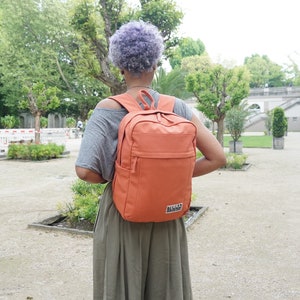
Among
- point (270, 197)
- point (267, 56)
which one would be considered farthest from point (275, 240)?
point (267, 56)

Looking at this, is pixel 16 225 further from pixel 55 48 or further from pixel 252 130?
pixel 252 130

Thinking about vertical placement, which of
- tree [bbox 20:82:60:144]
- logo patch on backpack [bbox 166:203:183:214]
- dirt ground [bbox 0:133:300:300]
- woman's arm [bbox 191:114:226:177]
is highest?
tree [bbox 20:82:60:144]

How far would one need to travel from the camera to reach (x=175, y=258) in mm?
1833

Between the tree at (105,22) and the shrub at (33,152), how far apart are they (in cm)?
769

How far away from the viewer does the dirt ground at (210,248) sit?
3.38 metres

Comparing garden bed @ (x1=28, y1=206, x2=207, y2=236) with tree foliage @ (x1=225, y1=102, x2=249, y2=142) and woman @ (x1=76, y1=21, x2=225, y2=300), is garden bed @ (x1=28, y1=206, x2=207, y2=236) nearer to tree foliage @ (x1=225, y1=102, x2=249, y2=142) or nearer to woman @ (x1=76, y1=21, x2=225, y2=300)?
woman @ (x1=76, y1=21, x2=225, y2=300)

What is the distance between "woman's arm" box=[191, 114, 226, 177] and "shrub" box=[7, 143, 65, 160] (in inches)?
527

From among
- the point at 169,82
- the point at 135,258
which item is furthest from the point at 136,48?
the point at 169,82

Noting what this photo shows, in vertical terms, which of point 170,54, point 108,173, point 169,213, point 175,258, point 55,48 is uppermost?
point 55,48

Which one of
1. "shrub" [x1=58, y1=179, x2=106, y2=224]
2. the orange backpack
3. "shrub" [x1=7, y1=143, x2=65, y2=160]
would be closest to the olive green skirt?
the orange backpack

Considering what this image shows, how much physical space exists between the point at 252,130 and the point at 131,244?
155 ft

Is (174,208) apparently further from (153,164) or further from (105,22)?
(105,22)

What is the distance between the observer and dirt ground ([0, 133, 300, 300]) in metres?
3.38

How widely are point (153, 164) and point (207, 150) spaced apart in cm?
40
